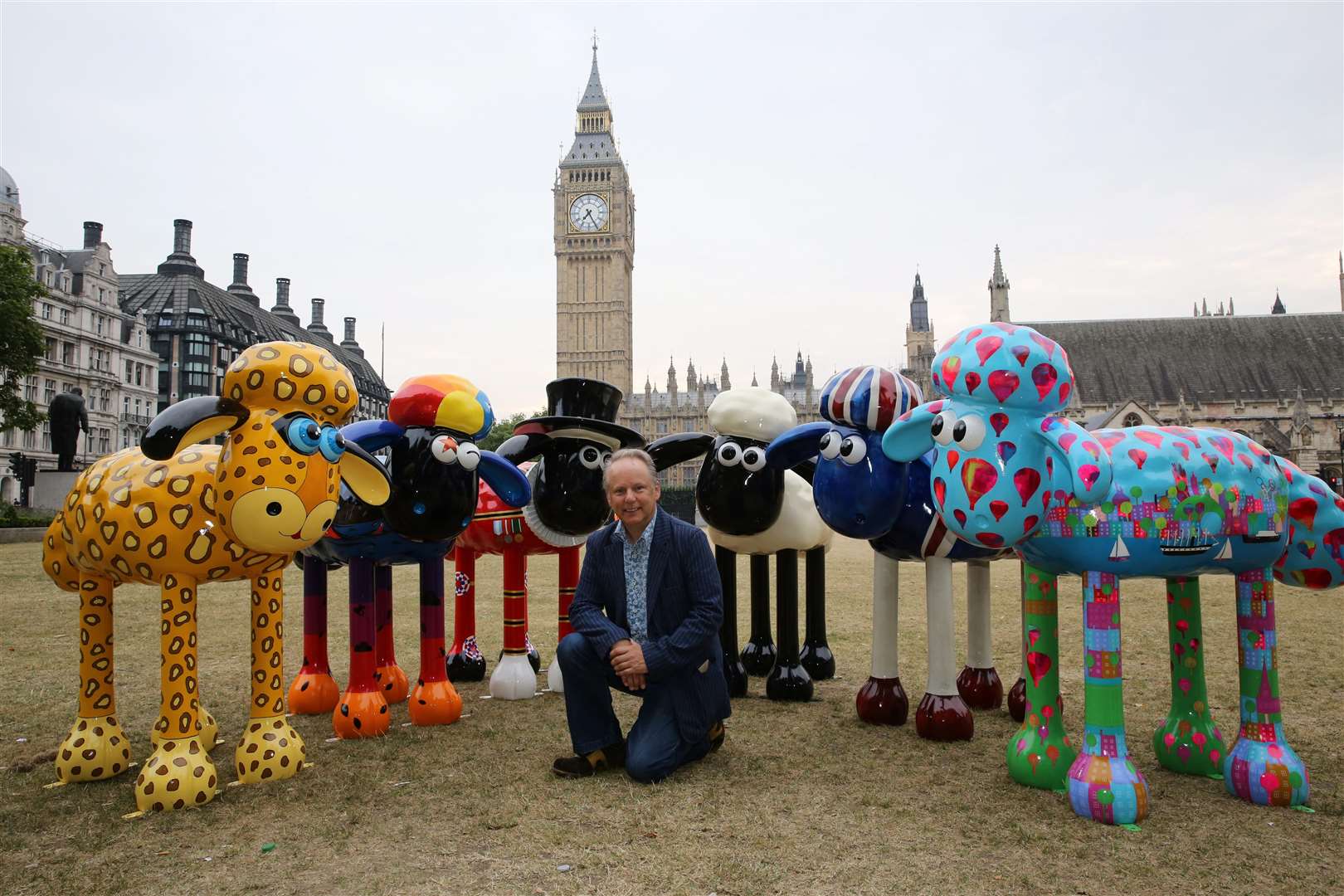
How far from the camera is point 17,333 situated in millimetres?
25422

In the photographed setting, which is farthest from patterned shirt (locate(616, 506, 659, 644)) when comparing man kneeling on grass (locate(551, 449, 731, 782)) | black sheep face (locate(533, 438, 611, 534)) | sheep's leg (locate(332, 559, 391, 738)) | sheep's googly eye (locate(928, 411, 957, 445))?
sheep's leg (locate(332, 559, 391, 738))

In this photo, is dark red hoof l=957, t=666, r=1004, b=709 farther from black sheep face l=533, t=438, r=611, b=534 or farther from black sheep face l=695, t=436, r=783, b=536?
black sheep face l=533, t=438, r=611, b=534

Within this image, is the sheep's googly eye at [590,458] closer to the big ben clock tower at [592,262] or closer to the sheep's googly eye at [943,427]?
the sheep's googly eye at [943,427]

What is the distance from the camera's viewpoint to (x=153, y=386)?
2101 inches

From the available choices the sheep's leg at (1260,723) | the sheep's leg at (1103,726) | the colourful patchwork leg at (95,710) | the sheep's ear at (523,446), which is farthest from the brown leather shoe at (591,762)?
the sheep's leg at (1260,723)

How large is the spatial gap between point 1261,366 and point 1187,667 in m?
54.8

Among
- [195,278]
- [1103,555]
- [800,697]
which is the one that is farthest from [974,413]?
[195,278]

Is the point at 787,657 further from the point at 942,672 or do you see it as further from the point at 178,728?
the point at 178,728

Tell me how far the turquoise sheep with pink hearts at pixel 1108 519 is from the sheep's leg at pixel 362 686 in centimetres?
371

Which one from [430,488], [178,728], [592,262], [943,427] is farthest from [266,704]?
[592,262]

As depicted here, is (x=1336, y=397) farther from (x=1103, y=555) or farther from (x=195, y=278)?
(x=195, y=278)

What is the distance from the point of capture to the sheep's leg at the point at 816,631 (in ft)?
23.7

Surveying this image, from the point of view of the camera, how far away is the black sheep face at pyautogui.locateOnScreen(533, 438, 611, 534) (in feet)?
21.1

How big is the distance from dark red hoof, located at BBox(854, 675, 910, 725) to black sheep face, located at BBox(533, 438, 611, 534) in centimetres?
228
